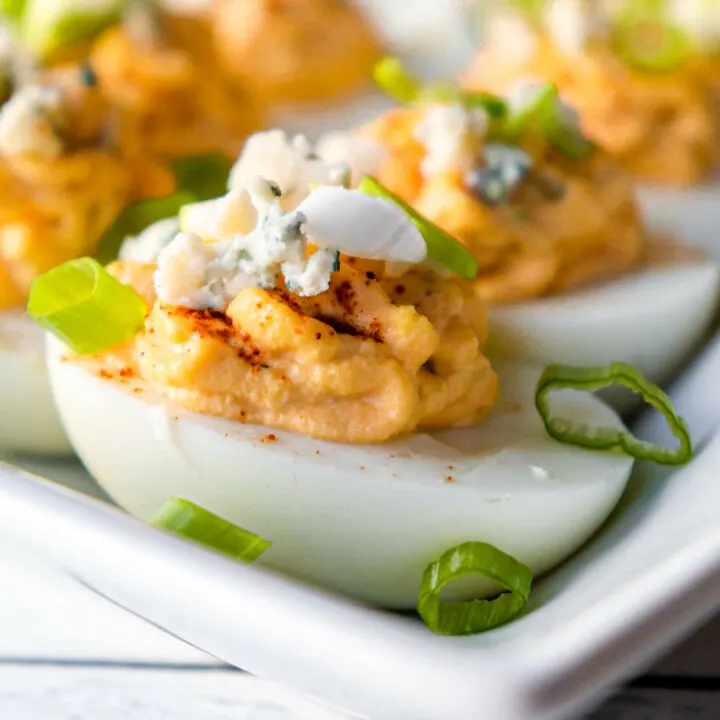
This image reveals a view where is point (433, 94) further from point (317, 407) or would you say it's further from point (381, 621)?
point (381, 621)

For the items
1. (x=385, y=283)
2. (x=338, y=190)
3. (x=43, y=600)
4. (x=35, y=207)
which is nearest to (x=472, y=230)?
(x=385, y=283)

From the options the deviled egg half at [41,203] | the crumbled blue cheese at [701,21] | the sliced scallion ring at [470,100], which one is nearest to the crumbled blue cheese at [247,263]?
the deviled egg half at [41,203]

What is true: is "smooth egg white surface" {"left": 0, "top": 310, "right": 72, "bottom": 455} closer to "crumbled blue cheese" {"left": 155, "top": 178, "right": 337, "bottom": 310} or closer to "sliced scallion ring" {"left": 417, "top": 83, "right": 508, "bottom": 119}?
"crumbled blue cheese" {"left": 155, "top": 178, "right": 337, "bottom": 310}

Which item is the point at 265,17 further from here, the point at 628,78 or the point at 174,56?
the point at 628,78

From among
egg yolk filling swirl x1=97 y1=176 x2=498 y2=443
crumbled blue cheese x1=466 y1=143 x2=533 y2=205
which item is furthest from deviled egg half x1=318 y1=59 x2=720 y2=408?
egg yolk filling swirl x1=97 y1=176 x2=498 y2=443

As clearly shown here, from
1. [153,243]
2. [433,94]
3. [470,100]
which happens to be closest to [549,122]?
[470,100]

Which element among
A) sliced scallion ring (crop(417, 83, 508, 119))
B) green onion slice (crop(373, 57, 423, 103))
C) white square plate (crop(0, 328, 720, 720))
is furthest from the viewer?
green onion slice (crop(373, 57, 423, 103))
